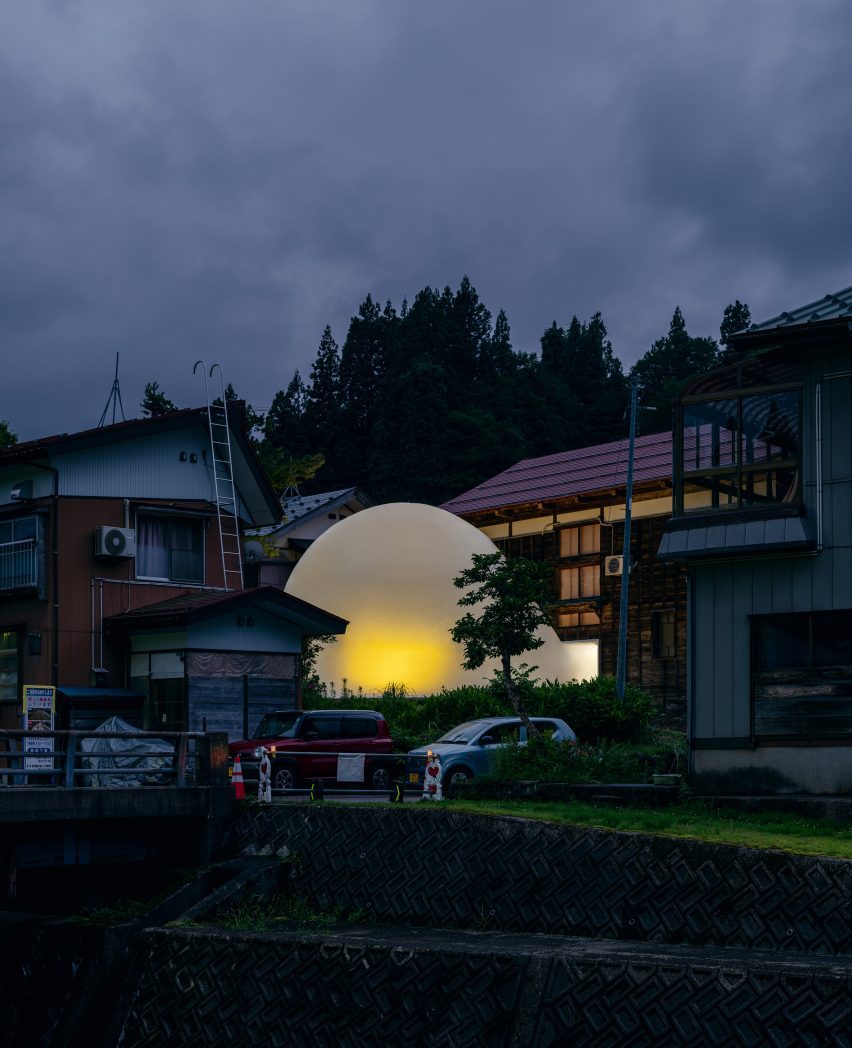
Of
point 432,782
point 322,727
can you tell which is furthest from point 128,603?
point 432,782

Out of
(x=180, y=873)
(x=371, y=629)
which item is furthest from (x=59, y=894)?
(x=371, y=629)

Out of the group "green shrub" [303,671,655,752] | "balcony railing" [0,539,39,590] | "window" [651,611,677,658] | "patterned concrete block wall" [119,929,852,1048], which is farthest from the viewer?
"window" [651,611,677,658]

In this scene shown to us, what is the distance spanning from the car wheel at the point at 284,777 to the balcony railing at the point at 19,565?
8313mm

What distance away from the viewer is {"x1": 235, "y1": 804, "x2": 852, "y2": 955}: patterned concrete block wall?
15648 mm

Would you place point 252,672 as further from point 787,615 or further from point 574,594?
point 574,594

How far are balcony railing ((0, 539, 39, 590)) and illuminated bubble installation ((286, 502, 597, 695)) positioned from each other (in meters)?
14.4

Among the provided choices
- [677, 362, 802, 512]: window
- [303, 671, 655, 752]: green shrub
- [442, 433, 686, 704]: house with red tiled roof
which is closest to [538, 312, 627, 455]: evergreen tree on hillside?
[442, 433, 686, 704]: house with red tiled roof

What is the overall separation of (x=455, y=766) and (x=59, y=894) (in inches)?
323

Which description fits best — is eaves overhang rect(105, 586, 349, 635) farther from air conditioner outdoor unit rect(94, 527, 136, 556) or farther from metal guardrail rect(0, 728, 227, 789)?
metal guardrail rect(0, 728, 227, 789)

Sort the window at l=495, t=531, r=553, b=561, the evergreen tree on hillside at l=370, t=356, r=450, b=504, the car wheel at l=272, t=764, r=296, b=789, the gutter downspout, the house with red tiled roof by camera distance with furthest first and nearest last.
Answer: the evergreen tree on hillside at l=370, t=356, r=450, b=504 < the window at l=495, t=531, r=553, b=561 < the house with red tiled roof < the car wheel at l=272, t=764, r=296, b=789 < the gutter downspout

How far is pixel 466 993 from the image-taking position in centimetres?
1488

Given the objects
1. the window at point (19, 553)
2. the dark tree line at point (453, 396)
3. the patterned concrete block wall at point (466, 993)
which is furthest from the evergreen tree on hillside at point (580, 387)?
the patterned concrete block wall at point (466, 993)

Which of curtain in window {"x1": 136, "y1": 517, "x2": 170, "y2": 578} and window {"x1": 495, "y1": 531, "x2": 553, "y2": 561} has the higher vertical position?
window {"x1": 495, "y1": 531, "x2": 553, "y2": 561}

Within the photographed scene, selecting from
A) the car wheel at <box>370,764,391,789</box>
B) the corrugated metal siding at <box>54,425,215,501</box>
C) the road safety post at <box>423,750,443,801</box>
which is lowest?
the car wheel at <box>370,764,391,789</box>
